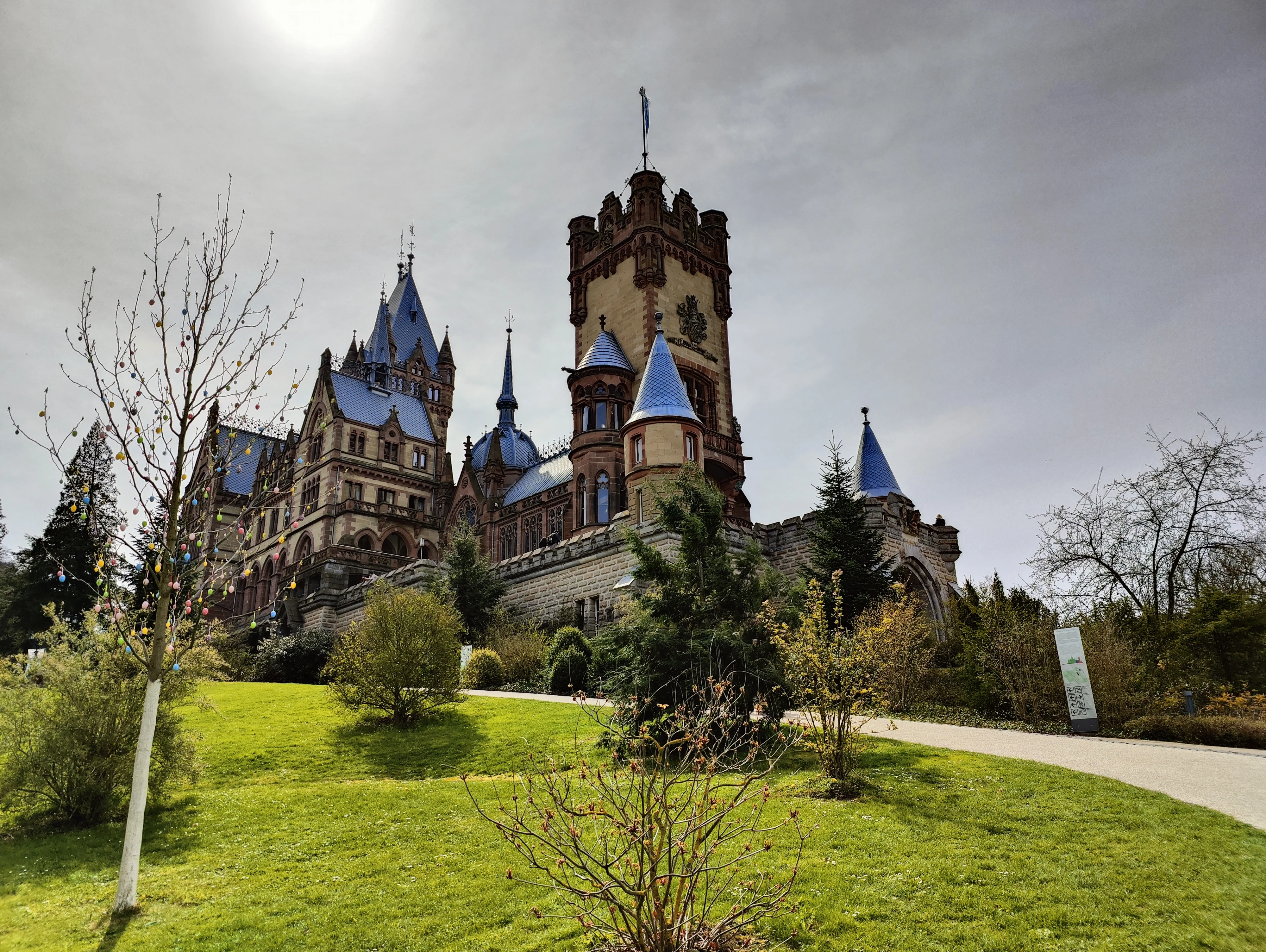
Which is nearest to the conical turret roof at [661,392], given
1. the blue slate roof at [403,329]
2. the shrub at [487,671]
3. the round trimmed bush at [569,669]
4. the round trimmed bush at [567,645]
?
the round trimmed bush at [567,645]

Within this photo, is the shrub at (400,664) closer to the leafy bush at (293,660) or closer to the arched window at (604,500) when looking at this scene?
the leafy bush at (293,660)

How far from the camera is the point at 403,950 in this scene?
22.1 feet

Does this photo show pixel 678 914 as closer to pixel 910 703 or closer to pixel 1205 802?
pixel 1205 802

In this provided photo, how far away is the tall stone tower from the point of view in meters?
38.4

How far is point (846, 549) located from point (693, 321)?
61.0 feet

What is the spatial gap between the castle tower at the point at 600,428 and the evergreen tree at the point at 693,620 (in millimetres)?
17992

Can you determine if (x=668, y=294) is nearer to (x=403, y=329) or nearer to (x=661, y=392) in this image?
(x=661, y=392)

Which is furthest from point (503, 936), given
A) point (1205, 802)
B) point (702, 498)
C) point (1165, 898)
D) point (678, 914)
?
point (702, 498)

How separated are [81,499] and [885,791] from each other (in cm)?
995

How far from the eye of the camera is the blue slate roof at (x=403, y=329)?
66.9 m

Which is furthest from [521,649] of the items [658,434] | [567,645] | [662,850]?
[662,850]

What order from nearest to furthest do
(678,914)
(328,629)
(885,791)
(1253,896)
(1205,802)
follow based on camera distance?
(678,914), (1253,896), (1205,802), (885,791), (328,629)

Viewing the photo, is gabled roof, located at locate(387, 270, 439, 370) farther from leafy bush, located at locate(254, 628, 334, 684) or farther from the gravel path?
the gravel path

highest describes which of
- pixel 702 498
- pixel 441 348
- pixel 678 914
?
pixel 441 348
